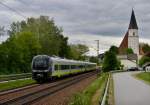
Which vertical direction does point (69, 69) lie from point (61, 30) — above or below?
below

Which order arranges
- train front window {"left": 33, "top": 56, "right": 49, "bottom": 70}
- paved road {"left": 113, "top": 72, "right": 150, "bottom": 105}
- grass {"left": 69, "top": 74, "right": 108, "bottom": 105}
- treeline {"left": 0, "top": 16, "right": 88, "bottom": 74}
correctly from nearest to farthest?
1. grass {"left": 69, "top": 74, "right": 108, "bottom": 105}
2. paved road {"left": 113, "top": 72, "right": 150, "bottom": 105}
3. train front window {"left": 33, "top": 56, "right": 49, "bottom": 70}
4. treeline {"left": 0, "top": 16, "right": 88, "bottom": 74}

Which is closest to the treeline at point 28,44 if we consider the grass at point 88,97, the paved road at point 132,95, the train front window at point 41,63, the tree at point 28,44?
the tree at point 28,44

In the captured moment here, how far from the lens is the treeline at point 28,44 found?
2443 inches

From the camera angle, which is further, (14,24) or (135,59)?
(135,59)

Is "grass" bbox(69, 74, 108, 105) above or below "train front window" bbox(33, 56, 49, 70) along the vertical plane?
below

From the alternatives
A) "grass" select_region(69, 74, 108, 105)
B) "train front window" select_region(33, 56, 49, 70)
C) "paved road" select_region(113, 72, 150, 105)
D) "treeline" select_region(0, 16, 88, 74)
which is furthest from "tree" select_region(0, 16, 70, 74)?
"grass" select_region(69, 74, 108, 105)

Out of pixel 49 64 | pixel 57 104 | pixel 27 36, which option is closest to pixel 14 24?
pixel 27 36

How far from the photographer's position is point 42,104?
21.3 m

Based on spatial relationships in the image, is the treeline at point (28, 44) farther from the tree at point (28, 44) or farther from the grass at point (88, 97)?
the grass at point (88, 97)

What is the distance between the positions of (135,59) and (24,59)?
12742cm

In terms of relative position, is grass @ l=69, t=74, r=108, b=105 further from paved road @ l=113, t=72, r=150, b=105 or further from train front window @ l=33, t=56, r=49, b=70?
train front window @ l=33, t=56, r=49, b=70

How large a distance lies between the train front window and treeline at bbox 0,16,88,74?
1216 centimetres

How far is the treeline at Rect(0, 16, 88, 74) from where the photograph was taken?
62.1 meters

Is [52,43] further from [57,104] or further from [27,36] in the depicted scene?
[57,104]
